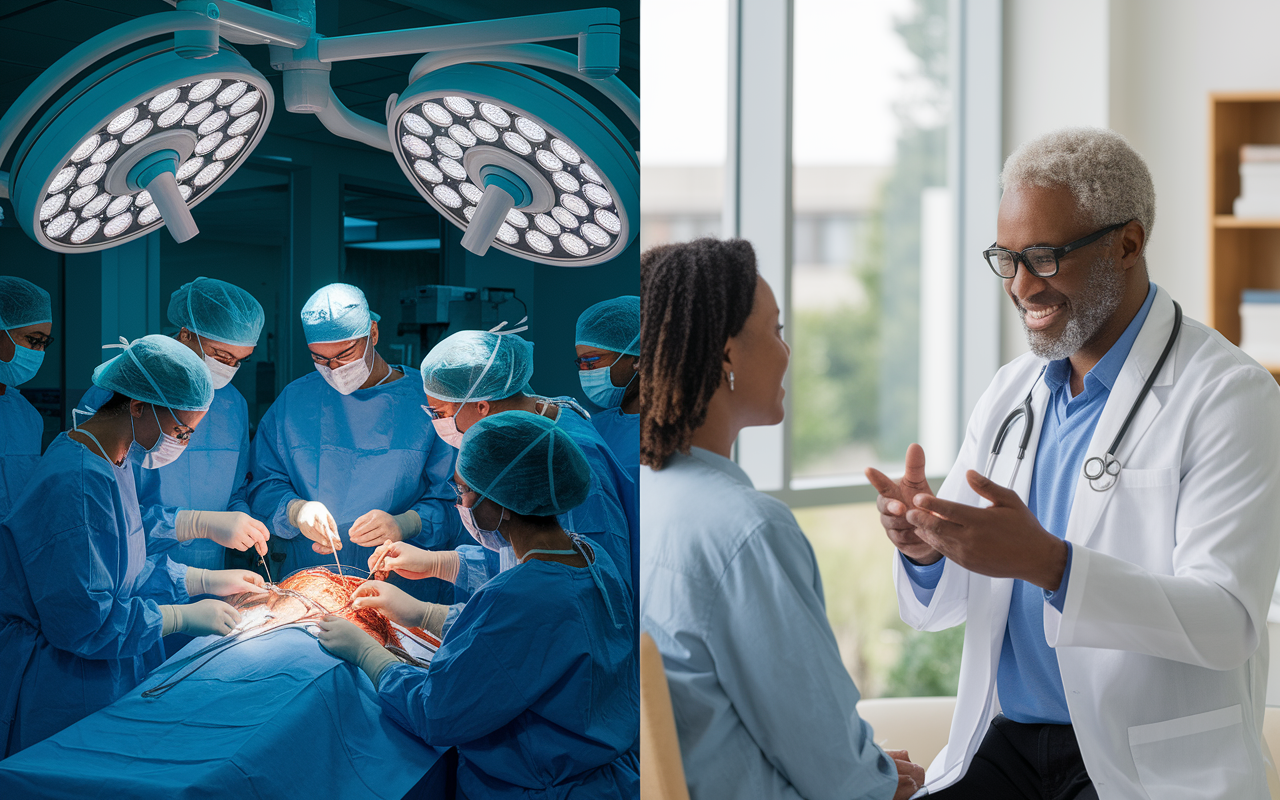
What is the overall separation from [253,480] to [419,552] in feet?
0.51

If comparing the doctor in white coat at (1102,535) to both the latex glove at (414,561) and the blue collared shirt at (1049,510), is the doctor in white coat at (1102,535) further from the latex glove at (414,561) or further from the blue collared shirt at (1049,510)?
the latex glove at (414,561)

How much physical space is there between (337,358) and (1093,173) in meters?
1.19

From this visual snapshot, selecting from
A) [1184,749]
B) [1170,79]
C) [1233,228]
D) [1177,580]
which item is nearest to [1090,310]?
[1177,580]

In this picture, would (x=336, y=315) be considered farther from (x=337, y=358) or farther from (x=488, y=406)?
(x=488, y=406)

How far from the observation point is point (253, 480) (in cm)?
79

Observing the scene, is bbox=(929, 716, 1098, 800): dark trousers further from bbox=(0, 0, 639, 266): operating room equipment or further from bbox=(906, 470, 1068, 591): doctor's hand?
bbox=(0, 0, 639, 266): operating room equipment

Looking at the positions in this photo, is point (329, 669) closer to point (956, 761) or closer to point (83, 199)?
point (83, 199)

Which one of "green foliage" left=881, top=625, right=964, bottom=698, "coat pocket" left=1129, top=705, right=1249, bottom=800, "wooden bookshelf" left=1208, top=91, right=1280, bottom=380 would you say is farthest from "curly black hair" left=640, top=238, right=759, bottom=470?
"green foliage" left=881, top=625, right=964, bottom=698

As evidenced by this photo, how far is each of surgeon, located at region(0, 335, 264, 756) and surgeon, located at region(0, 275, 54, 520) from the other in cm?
1

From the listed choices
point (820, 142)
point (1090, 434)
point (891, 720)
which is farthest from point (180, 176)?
point (820, 142)

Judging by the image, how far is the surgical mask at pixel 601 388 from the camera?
31.4 inches

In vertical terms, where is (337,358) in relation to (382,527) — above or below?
above

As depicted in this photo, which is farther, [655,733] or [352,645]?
[655,733]

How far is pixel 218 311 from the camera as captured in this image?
77cm
